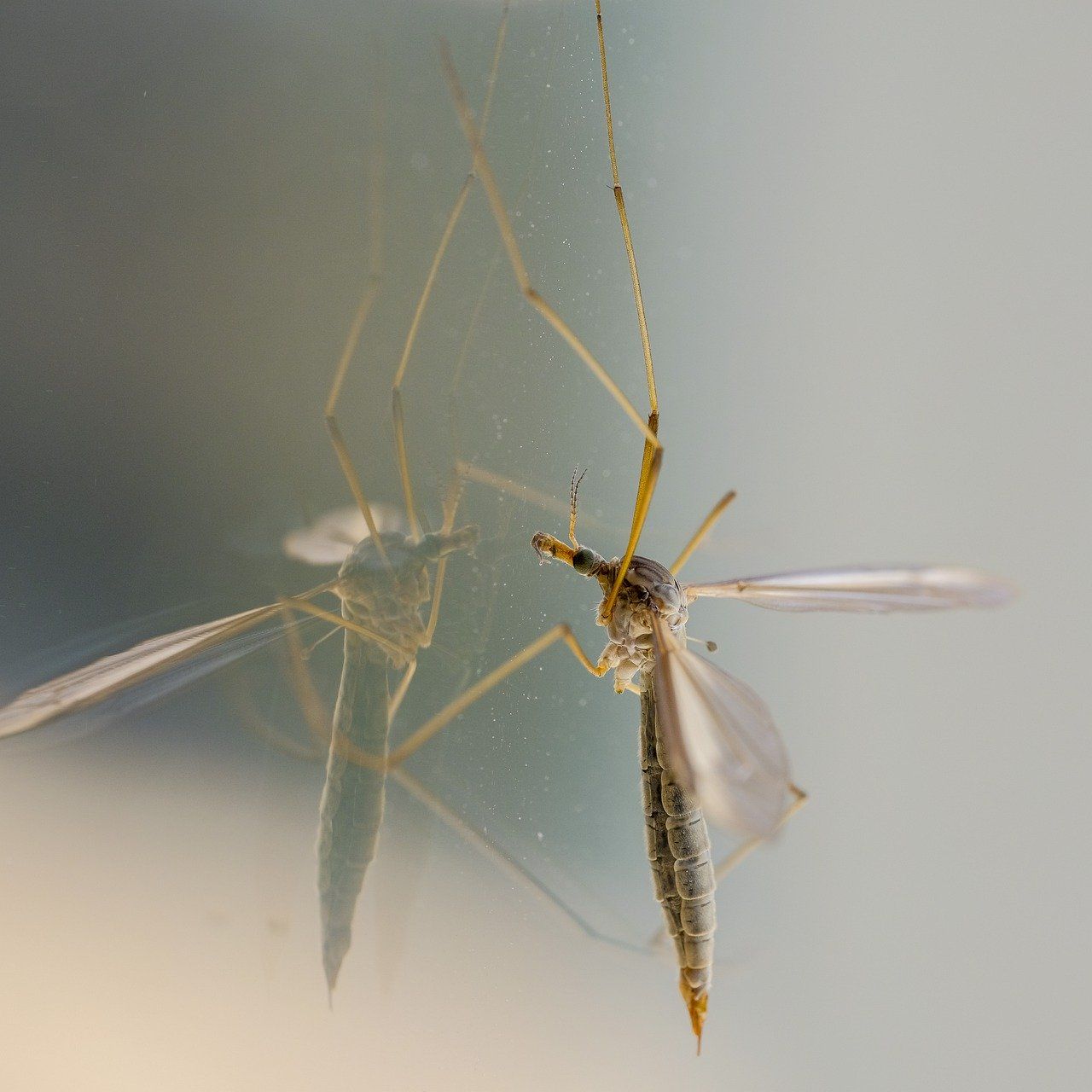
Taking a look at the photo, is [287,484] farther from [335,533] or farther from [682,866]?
[682,866]

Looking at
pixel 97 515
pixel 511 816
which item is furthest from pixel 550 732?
pixel 97 515

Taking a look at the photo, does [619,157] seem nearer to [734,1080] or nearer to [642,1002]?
[642,1002]

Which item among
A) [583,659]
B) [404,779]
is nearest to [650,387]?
[583,659]

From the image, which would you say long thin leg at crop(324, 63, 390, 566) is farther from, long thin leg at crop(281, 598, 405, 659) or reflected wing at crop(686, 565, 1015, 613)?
reflected wing at crop(686, 565, 1015, 613)

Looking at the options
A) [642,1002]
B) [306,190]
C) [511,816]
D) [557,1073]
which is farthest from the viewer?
[642,1002]

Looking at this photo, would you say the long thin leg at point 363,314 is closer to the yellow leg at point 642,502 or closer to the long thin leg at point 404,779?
the long thin leg at point 404,779

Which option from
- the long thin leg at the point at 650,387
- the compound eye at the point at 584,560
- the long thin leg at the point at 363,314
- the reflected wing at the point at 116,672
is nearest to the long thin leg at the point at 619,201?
the long thin leg at the point at 650,387

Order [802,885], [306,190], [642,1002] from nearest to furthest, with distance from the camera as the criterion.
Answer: [306,190] < [642,1002] < [802,885]
